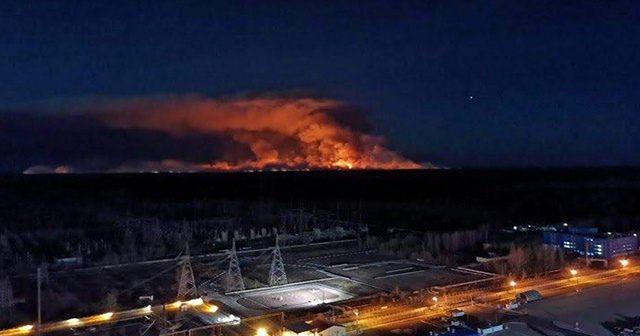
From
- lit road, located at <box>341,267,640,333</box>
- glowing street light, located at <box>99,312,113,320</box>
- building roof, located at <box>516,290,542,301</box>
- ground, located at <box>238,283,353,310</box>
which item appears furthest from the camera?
ground, located at <box>238,283,353,310</box>

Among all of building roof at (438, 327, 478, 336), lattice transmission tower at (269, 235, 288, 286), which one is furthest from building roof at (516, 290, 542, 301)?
lattice transmission tower at (269, 235, 288, 286)

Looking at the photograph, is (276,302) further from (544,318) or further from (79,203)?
(79,203)

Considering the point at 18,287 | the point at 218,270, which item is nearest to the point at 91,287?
the point at 18,287

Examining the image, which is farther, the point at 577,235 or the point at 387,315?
the point at 577,235

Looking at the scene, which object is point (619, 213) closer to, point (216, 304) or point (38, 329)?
point (216, 304)

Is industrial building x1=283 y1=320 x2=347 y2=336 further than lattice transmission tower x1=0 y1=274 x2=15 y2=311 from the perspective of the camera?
No

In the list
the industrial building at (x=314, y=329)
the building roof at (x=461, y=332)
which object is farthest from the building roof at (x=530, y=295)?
the industrial building at (x=314, y=329)

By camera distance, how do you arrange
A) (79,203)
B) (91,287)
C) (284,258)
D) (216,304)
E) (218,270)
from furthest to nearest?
(79,203), (284,258), (218,270), (91,287), (216,304)

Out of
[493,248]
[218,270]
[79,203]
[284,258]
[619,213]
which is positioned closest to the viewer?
[218,270]

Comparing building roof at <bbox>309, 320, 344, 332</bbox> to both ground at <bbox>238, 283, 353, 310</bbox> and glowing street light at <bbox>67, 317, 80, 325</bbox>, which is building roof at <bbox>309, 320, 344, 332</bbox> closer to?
ground at <bbox>238, 283, 353, 310</bbox>

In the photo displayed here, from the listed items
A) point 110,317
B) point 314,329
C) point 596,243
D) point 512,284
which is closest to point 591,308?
point 512,284
